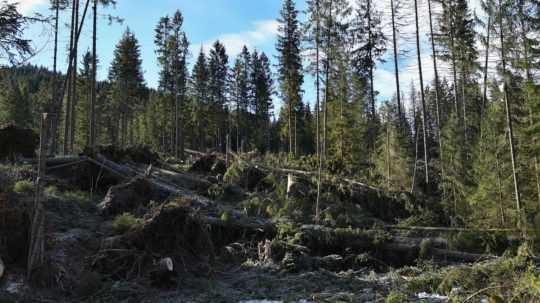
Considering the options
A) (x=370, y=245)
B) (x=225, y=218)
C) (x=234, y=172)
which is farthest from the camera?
(x=234, y=172)

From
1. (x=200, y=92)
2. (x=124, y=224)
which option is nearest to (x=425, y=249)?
(x=124, y=224)

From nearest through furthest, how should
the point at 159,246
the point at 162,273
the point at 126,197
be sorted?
the point at 162,273
the point at 159,246
the point at 126,197

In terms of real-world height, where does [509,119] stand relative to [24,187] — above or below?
above

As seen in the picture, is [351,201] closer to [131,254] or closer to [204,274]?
[204,274]

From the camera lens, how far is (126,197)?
12164 millimetres

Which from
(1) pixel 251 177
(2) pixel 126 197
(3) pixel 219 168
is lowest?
(2) pixel 126 197

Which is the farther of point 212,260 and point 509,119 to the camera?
point 509,119

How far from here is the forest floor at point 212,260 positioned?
25.4 ft

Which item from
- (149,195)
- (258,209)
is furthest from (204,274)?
(258,209)

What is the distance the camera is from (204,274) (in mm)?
9445

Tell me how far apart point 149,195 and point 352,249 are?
636 cm

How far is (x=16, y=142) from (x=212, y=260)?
9.86 metres

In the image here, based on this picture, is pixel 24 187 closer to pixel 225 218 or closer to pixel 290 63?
pixel 225 218

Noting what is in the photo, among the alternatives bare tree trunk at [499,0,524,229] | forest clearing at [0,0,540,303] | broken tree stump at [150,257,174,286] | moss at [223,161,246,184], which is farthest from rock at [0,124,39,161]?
bare tree trunk at [499,0,524,229]
